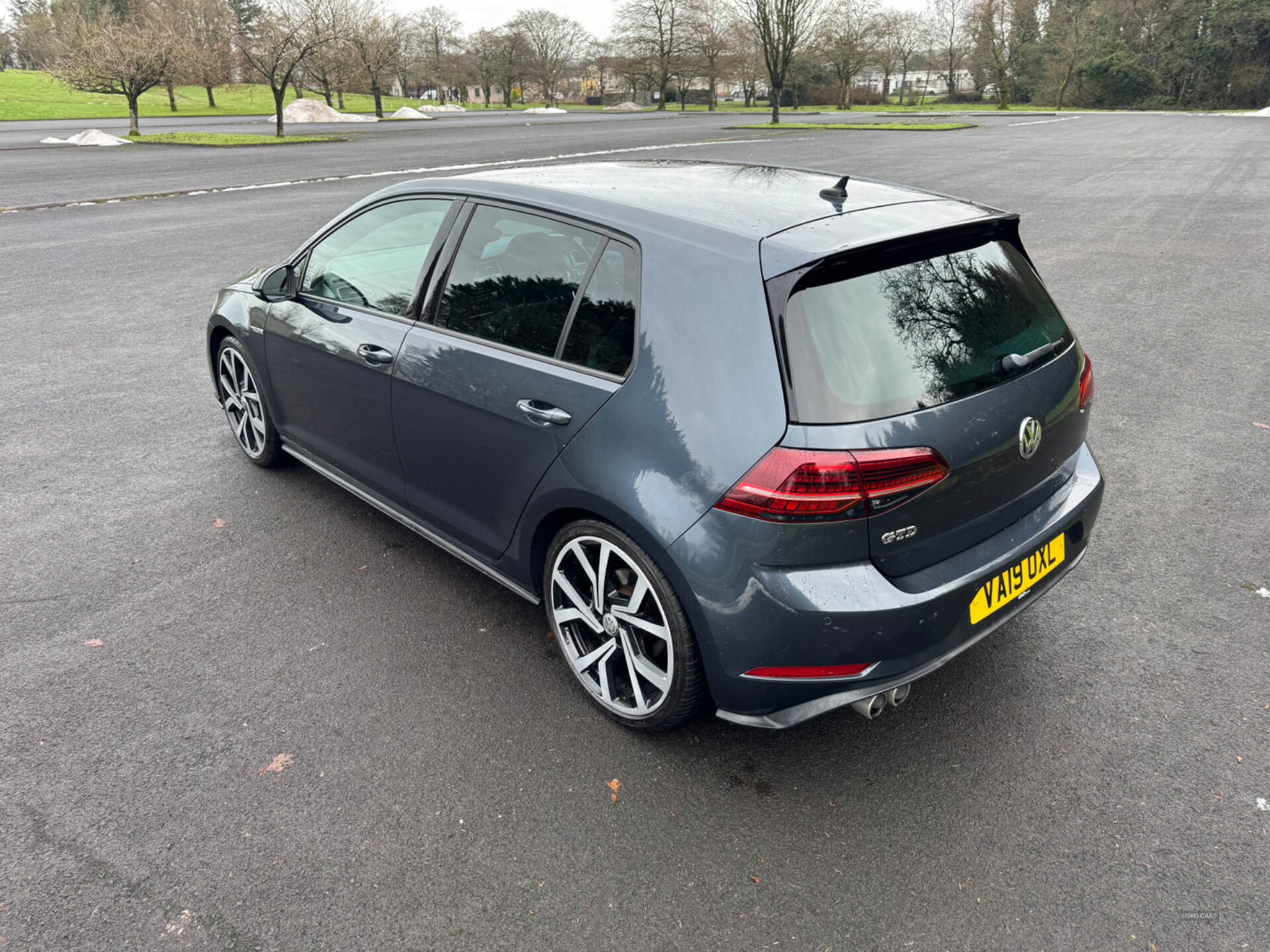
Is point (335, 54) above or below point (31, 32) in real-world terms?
below

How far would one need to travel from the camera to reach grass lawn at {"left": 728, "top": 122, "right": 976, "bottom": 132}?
3769cm

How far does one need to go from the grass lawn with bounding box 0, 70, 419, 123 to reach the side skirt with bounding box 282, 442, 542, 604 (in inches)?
1524

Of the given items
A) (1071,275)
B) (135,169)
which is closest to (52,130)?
(135,169)

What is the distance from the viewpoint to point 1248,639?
3.27 m

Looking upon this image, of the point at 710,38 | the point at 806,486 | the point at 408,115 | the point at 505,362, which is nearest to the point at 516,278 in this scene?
the point at 505,362

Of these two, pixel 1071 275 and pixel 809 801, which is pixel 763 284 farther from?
pixel 1071 275

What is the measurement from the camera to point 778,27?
1812 inches

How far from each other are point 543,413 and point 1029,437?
1486mm

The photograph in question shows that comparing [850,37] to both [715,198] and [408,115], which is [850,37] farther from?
[715,198]

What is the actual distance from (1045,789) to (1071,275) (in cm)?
832

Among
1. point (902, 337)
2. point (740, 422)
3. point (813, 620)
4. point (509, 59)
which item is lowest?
point (813, 620)

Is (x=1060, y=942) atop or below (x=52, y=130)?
below

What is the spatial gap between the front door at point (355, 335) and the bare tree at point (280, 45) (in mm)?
32181

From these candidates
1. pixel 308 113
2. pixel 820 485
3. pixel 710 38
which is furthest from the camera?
pixel 710 38
